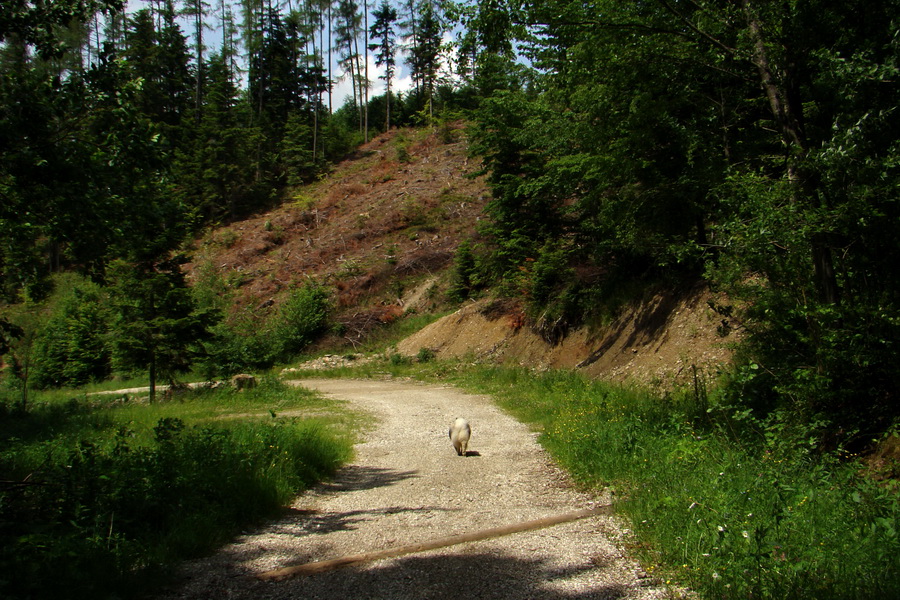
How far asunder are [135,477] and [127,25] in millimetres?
57376

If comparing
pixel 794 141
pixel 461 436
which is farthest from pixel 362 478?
pixel 794 141

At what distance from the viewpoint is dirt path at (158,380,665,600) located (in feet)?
14.1

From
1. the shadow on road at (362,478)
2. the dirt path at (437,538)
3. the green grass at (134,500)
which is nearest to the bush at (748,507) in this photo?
the dirt path at (437,538)

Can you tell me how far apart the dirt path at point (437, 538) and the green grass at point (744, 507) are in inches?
13.6

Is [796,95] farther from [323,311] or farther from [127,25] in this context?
[127,25]

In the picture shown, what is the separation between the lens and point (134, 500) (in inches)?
215

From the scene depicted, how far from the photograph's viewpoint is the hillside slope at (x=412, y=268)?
51.6 ft

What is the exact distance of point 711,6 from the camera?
8.15 m

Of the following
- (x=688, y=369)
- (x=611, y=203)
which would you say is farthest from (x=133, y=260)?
(x=688, y=369)

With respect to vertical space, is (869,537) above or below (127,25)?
below

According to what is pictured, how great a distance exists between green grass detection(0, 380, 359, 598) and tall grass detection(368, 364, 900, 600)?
3655 millimetres

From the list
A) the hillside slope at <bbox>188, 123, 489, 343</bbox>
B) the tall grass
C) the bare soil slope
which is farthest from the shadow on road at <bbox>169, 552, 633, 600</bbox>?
the hillside slope at <bbox>188, 123, 489, 343</bbox>

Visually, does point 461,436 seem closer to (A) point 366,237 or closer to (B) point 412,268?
(B) point 412,268

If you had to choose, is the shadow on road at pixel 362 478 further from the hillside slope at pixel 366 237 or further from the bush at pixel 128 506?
the hillside slope at pixel 366 237
